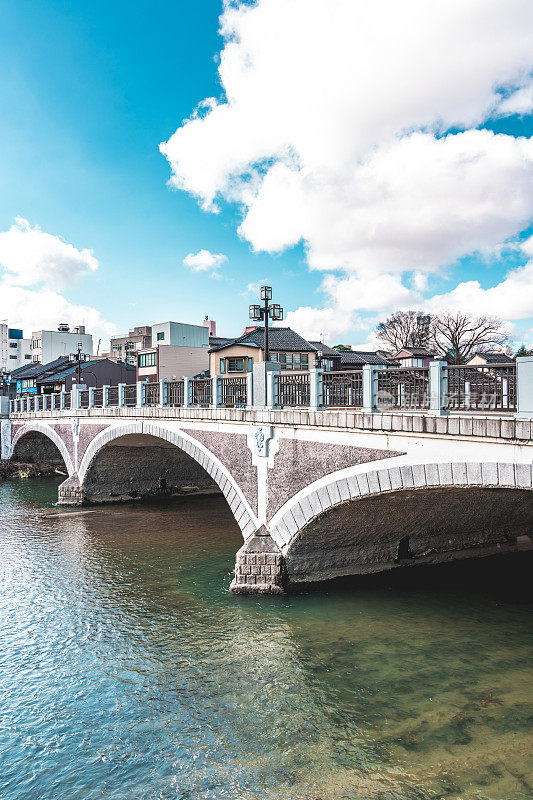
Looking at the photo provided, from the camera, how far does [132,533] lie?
2311 cm

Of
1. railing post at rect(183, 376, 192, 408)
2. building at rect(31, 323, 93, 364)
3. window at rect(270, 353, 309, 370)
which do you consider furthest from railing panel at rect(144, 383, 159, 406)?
building at rect(31, 323, 93, 364)

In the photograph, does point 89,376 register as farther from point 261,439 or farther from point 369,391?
point 369,391

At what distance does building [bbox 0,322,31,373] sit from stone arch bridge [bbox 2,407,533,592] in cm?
8328

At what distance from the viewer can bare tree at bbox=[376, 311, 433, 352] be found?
59359mm

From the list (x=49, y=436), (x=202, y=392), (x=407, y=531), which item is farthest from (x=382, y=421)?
(x=49, y=436)

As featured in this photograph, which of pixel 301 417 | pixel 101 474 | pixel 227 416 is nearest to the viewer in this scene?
pixel 301 417

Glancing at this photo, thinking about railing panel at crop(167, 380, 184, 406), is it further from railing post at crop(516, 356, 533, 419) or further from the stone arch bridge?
railing post at crop(516, 356, 533, 419)

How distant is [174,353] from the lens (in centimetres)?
5628

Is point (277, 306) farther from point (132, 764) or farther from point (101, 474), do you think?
point (101, 474)

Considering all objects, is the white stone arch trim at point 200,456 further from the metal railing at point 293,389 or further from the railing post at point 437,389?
the railing post at point 437,389

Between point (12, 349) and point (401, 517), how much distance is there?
9506cm

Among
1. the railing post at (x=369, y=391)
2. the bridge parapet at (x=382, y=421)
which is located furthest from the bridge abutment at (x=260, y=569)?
the railing post at (x=369, y=391)

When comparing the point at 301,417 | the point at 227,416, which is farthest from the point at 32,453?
the point at 301,417

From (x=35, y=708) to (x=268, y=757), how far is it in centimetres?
446
